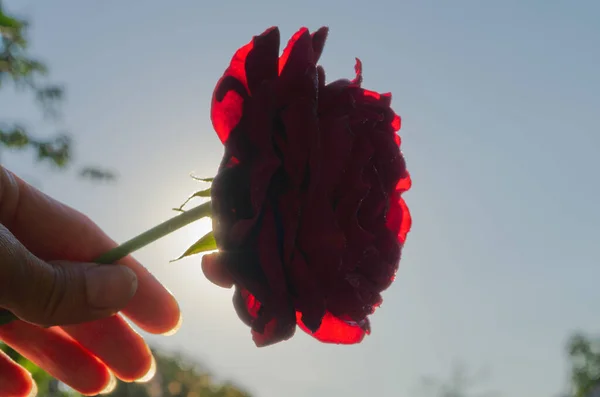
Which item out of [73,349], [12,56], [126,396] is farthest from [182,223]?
[126,396]

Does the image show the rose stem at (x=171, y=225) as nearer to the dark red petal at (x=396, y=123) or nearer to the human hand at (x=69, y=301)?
the human hand at (x=69, y=301)

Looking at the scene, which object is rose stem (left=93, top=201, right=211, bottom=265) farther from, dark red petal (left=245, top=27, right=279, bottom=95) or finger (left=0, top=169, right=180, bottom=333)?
finger (left=0, top=169, right=180, bottom=333)

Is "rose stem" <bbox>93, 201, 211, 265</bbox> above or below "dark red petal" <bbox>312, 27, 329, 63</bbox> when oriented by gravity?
below

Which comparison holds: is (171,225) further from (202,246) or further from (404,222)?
(404,222)

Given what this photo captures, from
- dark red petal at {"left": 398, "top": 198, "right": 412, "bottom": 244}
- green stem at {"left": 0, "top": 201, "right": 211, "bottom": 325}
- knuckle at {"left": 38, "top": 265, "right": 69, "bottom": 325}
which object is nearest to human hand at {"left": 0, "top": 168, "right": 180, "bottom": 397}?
knuckle at {"left": 38, "top": 265, "right": 69, "bottom": 325}

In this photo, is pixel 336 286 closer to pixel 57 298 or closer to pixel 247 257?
pixel 247 257

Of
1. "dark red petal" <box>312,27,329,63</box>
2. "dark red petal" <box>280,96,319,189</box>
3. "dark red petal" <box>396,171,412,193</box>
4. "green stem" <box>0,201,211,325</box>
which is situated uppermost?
"dark red petal" <box>312,27,329,63</box>
